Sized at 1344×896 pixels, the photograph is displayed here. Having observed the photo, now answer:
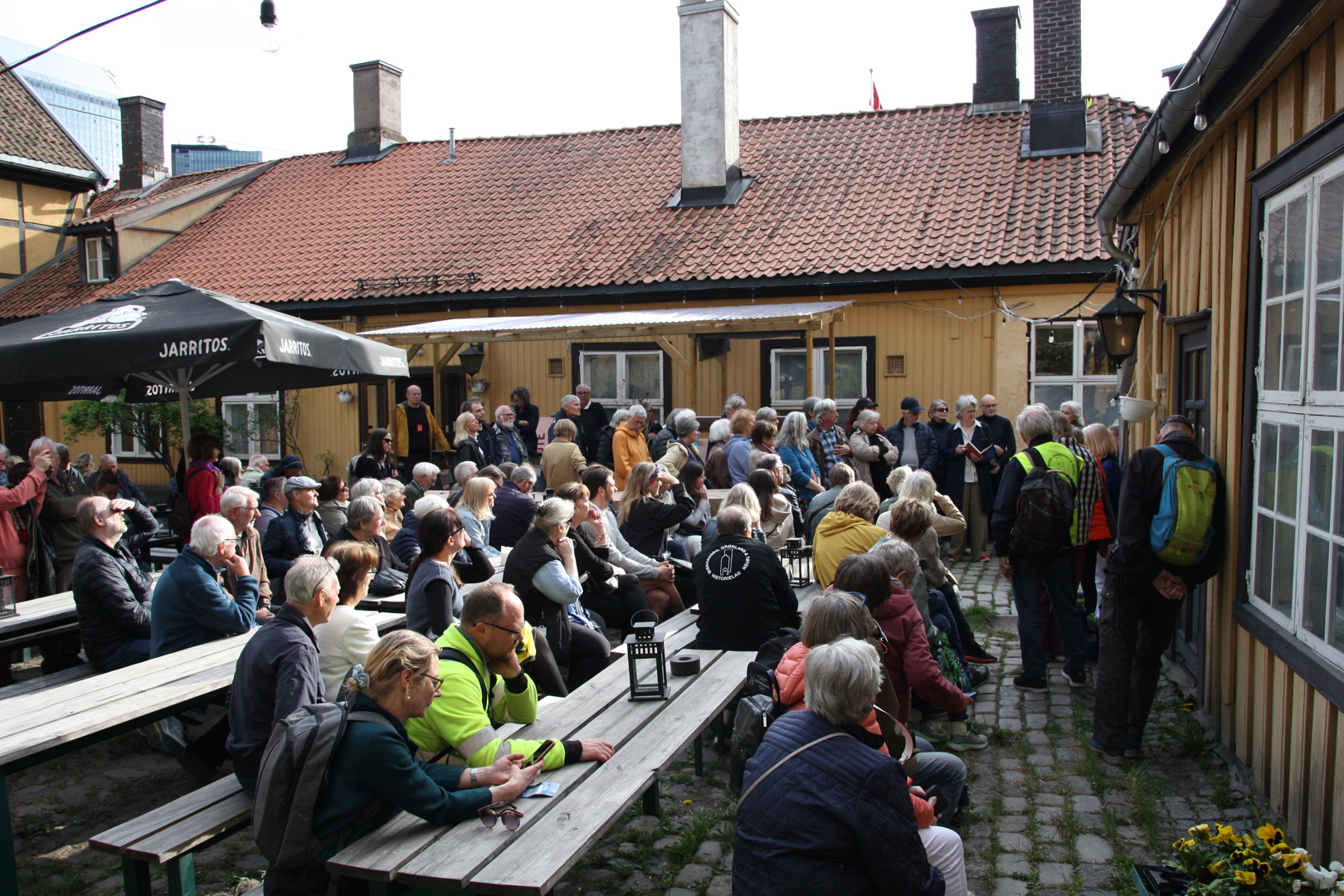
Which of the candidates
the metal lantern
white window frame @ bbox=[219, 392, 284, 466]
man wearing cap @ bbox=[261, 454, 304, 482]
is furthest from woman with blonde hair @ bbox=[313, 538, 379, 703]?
white window frame @ bbox=[219, 392, 284, 466]

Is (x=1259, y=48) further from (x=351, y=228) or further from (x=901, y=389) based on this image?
(x=351, y=228)

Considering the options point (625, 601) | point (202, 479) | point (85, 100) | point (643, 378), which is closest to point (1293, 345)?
point (625, 601)

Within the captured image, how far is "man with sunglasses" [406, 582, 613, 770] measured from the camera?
3469 mm

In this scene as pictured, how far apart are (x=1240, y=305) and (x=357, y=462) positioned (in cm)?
778

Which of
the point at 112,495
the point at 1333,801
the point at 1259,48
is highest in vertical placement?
the point at 1259,48

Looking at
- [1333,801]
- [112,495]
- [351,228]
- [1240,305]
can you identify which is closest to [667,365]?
[351,228]

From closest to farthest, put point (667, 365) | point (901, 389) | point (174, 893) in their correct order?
point (174, 893) → point (901, 389) → point (667, 365)

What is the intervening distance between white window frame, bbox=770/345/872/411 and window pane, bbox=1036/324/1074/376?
2.28 metres

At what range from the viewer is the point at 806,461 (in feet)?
31.0

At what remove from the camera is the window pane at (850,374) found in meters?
13.9

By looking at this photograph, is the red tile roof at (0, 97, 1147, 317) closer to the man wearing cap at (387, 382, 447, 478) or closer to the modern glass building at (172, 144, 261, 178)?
the man wearing cap at (387, 382, 447, 478)

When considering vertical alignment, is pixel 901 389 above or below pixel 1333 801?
above

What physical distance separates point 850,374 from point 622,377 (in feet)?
12.0

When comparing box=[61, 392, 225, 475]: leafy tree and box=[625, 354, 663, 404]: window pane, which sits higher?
box=[625, 354, 663, 404]: window pane
